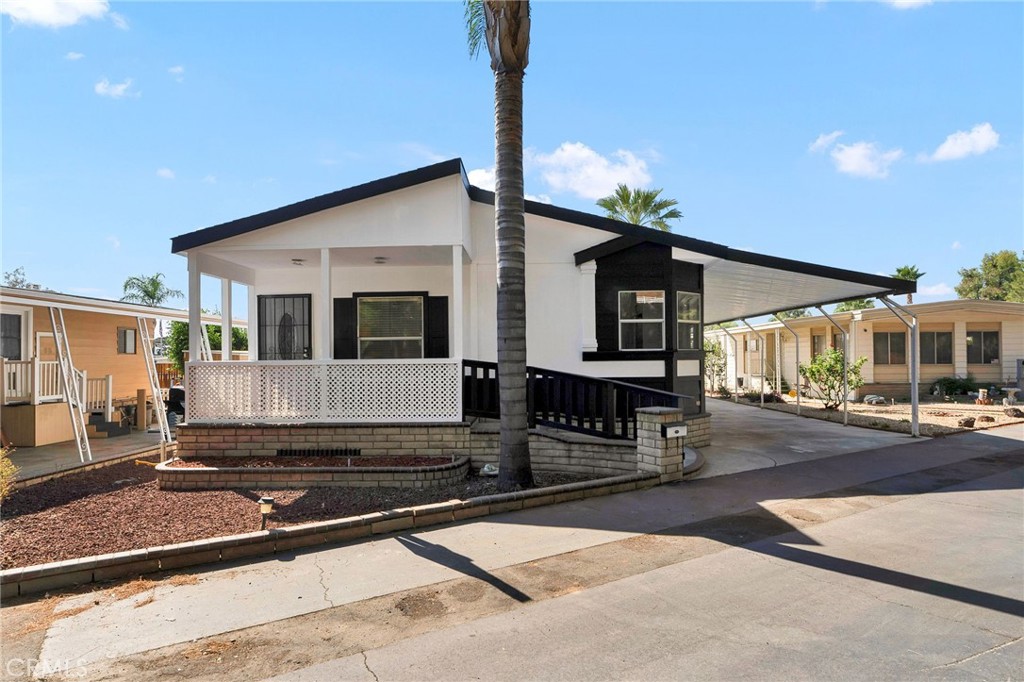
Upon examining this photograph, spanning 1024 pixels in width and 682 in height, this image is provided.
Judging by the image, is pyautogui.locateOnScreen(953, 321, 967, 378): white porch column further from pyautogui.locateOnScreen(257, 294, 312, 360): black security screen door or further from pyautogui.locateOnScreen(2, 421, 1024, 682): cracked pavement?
pyautogui.locateOnScreen(257, 294, 312, 360): black security screen door

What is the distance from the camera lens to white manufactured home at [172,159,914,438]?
8.77 meters

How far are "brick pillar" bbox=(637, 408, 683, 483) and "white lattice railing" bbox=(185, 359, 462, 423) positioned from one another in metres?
2.71

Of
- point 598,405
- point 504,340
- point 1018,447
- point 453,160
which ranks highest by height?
point 453,160

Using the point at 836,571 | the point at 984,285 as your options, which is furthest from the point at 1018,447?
the point at 984,285

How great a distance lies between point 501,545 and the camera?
17.0 feet

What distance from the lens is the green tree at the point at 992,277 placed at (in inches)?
1767

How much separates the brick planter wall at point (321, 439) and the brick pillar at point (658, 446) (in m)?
2.56

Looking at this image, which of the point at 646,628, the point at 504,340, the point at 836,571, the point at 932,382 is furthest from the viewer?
the point at 932,382

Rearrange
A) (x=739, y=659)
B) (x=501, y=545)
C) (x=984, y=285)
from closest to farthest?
(x=739, y=659) → (x=501, y=545) → (x=984, y=285)

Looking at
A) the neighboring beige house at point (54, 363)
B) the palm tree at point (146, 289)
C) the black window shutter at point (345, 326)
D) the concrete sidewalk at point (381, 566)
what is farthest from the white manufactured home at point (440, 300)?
the palm tree at point (146, 289)

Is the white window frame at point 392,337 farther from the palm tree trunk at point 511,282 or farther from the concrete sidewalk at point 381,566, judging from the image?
the concrete sidewalk at point 381,566

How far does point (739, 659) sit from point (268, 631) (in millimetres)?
2804

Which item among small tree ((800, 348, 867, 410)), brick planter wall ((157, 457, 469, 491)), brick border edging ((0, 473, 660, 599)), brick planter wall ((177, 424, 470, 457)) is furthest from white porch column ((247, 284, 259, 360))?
small tree ((800, 348, 867, 410))

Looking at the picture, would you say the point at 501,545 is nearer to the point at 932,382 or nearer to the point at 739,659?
the point at 739,659
